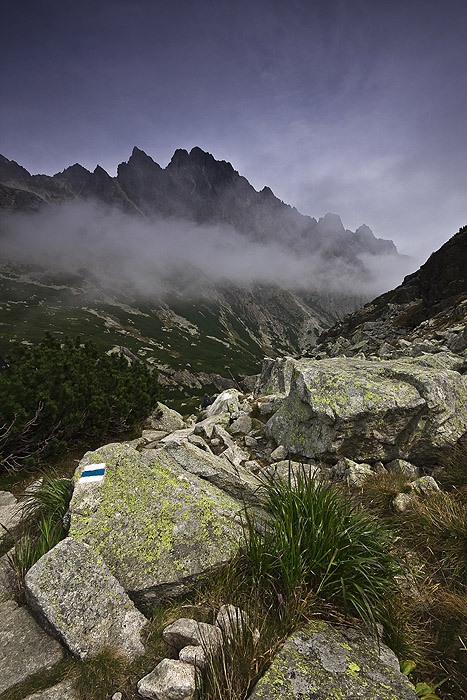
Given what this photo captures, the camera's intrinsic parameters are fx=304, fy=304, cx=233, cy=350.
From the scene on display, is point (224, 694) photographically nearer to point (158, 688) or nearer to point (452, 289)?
point (158, 688)

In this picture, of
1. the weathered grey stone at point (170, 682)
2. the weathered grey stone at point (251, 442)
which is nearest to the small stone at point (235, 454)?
the weathered grey stone at point (251, 442)

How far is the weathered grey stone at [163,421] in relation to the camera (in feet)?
56.0

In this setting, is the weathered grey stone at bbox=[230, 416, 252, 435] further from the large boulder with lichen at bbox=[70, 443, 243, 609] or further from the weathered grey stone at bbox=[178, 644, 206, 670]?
the weathered grey stone at bbox=[178, 644, 206, 670]

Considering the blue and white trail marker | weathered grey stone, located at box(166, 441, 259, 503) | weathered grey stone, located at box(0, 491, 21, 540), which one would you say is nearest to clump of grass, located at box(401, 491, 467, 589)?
weathered grey stone, located at box(166, 441, 259, 503)

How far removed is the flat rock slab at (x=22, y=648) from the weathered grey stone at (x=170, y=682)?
1135mm

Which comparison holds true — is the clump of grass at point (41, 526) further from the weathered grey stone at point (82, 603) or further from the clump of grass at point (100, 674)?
the clump of grass at point (100, 674)

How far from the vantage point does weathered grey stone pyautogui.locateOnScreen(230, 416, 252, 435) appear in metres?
12.0

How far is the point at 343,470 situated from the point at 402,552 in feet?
11.2

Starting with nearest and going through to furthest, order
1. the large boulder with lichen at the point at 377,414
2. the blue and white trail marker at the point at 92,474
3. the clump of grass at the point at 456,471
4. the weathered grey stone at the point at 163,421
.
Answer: the blue and white trail marker at the point at 92,474, the clump of grass at the point at 456,471, the large boulder with lichen at the point at 377,414, the weathered grey stone at the point at 163,421

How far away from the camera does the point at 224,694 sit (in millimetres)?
2570

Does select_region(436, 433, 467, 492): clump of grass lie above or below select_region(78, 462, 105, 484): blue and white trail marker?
above

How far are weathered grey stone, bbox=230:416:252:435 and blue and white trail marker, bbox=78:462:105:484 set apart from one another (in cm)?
719

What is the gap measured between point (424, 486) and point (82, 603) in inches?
243

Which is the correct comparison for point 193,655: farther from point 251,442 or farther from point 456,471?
point 251,442
